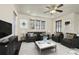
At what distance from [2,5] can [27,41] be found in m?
1.59

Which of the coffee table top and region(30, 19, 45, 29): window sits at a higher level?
region(30, 19, 45, 29): window

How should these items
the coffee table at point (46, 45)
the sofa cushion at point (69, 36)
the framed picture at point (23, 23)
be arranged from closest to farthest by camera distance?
the framed picture at point (23, 23) → the coffee table at point (46, 45) → the sofa cushion at point (69, 36)

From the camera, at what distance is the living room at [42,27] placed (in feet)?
12.0

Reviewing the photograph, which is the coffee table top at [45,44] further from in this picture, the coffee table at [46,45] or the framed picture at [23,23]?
the framed picture at [23,23]

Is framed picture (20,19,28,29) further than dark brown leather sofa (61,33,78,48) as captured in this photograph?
No

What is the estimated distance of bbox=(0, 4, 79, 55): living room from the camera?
3643 mm

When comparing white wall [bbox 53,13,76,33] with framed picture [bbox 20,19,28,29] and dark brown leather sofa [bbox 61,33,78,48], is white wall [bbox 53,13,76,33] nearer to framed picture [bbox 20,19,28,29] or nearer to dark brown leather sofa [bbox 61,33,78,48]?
dark brown leather sofa [bbox 61,33,78,48]

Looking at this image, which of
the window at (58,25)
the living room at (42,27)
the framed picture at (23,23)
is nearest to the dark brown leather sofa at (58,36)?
the living room at (42,27)

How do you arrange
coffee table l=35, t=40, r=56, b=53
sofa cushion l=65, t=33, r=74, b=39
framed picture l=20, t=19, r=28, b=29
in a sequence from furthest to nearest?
1. sofa cushion l=65, t=33, r=74, b=39
2. coffee table l=35, t=40, r=56, b=53
3. framed picture l=20, t=19, r=28, b=29

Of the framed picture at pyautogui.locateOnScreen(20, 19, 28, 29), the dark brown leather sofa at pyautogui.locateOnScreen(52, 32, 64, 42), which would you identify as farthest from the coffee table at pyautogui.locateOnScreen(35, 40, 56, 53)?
the framed picture at pyautogui.locateOnScreen(20, 19, 28, 29)

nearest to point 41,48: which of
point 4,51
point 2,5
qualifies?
point 4,51

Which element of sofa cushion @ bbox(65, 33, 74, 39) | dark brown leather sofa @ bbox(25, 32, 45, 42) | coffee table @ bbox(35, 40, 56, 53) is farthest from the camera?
sofa cushion @ bbox(65, 33, 74, 39)

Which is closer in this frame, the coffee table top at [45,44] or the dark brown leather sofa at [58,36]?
the dark brown leather sofa at [58,36]

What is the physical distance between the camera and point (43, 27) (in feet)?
12.1
